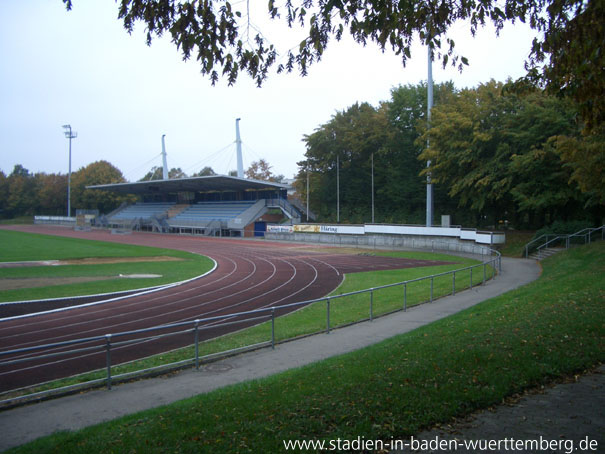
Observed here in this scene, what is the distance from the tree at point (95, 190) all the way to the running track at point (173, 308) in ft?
282

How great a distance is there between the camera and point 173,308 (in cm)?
1648

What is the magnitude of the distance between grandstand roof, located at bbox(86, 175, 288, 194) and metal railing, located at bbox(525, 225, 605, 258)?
37755 mm

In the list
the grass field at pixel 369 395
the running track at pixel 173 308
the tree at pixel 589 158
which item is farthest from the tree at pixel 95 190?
the grass field at pixel 369 395

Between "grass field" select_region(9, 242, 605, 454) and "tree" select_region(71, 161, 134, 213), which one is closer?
"grass field" select_region(9, 242, 605, 454)

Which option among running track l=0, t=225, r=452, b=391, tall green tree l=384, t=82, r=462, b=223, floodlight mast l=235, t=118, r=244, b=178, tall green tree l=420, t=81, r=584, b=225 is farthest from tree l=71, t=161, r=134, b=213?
running track l=0, t=225, r=452, b=391

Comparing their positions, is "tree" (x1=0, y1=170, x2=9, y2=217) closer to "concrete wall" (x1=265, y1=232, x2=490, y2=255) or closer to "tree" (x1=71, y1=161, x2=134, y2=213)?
"tree" (x1=71, y1=161, x2=134, y2=213)

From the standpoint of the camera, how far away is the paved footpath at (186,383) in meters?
6.22

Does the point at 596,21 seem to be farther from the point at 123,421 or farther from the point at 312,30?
the point at 123,421

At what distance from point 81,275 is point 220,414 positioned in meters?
22.6

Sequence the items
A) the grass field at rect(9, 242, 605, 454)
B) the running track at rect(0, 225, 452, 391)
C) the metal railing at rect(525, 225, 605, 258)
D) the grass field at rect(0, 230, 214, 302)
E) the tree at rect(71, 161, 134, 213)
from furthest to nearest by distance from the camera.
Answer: the tree at rect(71, 161, 134, 213), the metal railing at rect(525, 225, 605, 258), the grass field at rect(0, 230, 214, 302), the running track at rect(0, 225, 452, 391), the grass field at rect(9, 242, 605, 454)

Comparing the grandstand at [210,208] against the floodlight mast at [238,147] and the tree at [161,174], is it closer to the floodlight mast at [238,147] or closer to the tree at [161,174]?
the floodlight mast at [238,147]

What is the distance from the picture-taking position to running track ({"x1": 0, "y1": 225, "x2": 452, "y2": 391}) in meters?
10.6

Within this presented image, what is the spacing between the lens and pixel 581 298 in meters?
11.3

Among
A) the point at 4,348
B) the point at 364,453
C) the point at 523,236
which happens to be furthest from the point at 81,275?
the point at 523,236
